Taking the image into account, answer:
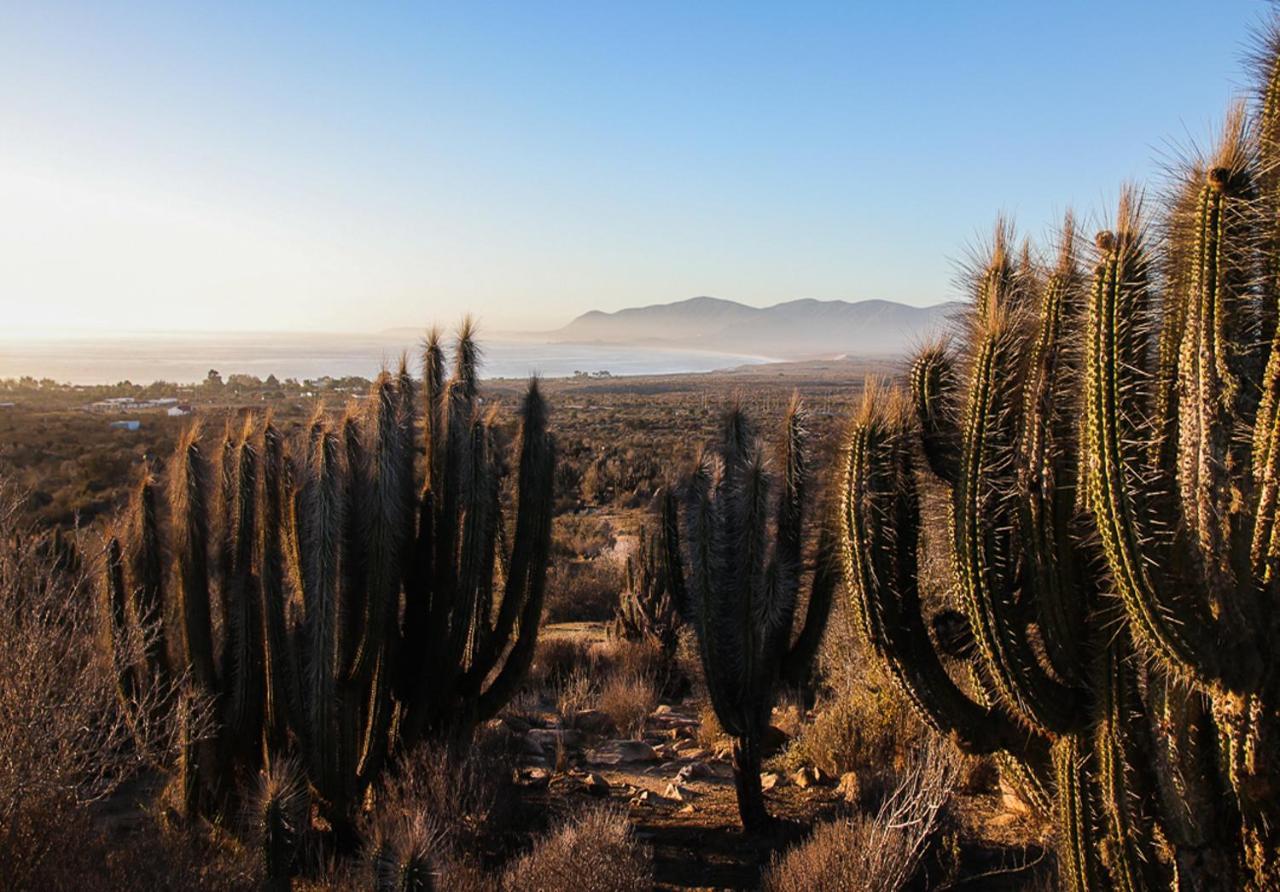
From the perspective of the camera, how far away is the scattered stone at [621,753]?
26.6 ft

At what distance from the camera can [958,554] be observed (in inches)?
172

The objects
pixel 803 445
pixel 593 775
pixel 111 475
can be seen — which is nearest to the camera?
pixel 803 445

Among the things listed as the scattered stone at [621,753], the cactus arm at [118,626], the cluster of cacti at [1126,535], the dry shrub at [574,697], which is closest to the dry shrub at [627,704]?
the dry shrub at [574,697]

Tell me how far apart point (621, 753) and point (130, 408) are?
44081mm

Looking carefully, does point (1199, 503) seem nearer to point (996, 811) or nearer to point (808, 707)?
point (996, 811)

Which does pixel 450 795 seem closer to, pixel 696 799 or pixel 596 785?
pixel 596 785

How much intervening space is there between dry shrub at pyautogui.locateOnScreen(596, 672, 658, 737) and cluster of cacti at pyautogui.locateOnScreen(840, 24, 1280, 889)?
15.7 ft

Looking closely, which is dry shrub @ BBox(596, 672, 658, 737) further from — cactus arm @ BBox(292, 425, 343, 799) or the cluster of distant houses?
the cluster of distant houses

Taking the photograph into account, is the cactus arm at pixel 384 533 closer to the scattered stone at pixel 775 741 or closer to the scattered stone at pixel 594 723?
the scattered stone at pixel 594 723

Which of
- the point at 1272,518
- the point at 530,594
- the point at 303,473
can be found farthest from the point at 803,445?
the point at 303,473

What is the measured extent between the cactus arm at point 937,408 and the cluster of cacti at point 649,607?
5784 mm

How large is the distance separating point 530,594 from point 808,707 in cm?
394

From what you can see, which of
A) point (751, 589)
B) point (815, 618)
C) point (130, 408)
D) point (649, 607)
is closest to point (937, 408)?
point (751, 589)

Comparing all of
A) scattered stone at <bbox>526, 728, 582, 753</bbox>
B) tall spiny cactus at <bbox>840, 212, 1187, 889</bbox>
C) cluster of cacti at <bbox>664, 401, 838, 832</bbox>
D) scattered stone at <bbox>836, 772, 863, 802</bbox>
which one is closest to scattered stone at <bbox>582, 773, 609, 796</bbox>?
scattered stone at <bbox>526, 728, 582, 753</bbox>
